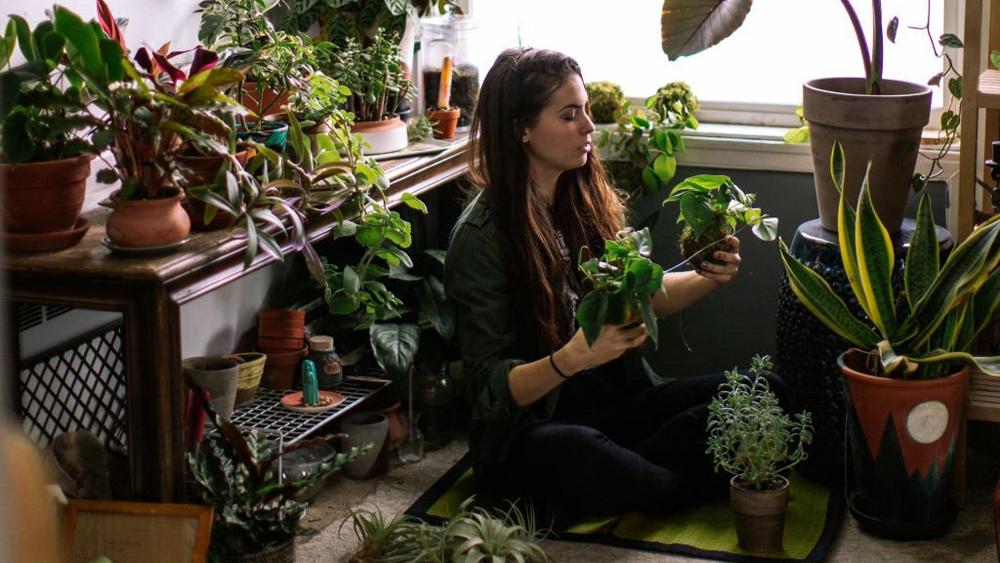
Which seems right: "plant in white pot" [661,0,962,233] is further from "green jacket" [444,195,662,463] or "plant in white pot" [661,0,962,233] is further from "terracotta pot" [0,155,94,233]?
"terracotta pot" [0,155,94,233]

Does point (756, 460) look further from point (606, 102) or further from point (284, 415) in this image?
point (606, 102)

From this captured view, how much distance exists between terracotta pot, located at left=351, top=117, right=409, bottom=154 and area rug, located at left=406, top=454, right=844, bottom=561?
0.87 meters

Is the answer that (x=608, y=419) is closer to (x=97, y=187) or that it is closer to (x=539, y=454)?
A: (x=539, y=454)

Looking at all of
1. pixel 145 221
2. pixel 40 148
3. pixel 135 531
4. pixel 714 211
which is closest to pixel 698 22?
pixel 714 211

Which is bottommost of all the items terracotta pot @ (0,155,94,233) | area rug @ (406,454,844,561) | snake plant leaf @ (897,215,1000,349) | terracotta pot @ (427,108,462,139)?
area rug @ (406,454,844,561)

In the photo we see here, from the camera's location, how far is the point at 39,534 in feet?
1.26

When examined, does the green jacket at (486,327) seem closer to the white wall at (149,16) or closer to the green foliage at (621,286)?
the green foliage at (621,286)

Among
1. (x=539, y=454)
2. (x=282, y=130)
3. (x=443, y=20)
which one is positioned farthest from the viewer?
(x=443, y=20)

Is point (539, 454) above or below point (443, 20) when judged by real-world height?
below

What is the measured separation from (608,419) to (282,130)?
1.09 m

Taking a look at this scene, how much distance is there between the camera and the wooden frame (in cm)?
202

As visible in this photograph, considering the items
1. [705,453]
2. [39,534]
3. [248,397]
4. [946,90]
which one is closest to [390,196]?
[248,397]

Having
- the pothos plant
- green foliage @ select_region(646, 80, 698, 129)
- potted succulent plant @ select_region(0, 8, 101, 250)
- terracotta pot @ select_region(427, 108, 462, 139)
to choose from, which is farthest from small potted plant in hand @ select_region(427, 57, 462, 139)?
potted succulent plant @ select_region(0, 8, 101, 250)

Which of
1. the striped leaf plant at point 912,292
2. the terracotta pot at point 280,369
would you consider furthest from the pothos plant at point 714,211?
the terracotta pot at point 280,369
